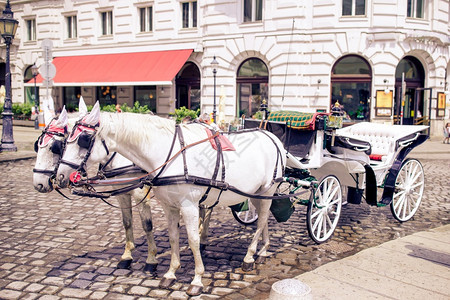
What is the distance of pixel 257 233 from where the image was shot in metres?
5.39

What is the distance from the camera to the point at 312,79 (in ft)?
71.8

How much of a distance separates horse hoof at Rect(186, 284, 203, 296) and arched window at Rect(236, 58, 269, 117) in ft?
62.9

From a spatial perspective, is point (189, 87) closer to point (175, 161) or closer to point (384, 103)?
point (384, 103)

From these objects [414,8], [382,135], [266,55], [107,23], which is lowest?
[382,135]

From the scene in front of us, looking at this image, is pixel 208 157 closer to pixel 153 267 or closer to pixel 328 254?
pixel 153 267

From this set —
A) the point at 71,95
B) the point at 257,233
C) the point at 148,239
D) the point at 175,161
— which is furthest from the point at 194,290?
the point at 71,95

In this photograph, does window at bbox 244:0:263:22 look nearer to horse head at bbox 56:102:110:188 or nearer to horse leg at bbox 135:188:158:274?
horse leg at bbox 135:188:158:274

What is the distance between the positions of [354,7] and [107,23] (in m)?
15.5

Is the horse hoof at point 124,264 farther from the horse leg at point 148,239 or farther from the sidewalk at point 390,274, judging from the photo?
the sidewalk at point 390,274

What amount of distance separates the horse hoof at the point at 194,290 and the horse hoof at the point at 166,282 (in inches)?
11.0

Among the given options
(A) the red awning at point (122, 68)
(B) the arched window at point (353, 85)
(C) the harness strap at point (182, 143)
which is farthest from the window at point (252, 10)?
(C) the harness strap at point (182, 143)

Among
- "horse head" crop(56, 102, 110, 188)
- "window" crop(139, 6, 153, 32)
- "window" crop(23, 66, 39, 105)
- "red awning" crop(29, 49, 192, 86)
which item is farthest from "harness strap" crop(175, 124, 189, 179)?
"window" crop(23, 66, 39, 105)

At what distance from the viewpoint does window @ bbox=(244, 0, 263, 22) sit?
2292cm

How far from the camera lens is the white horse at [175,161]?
14.3ft
